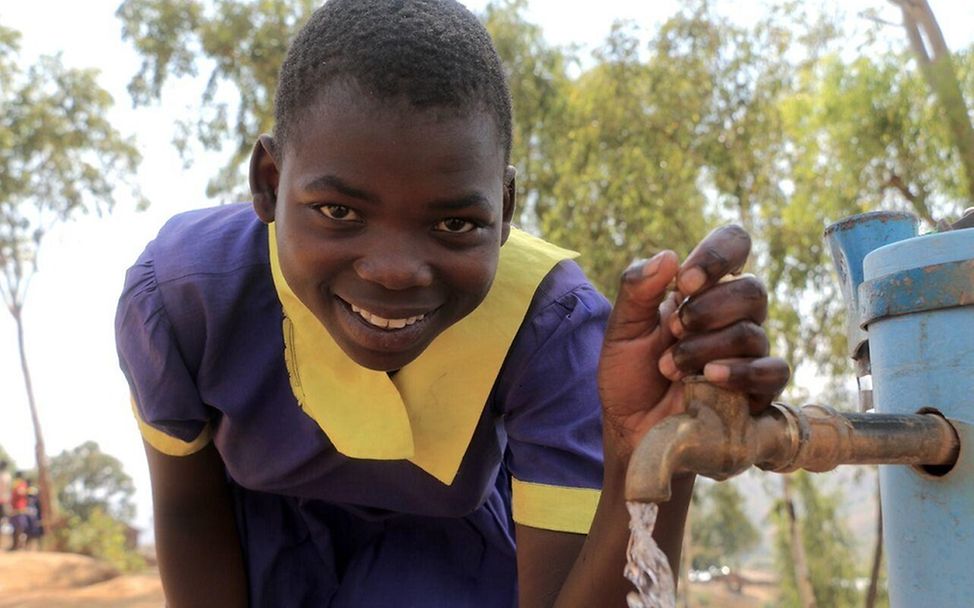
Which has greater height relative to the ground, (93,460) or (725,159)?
(725,159)

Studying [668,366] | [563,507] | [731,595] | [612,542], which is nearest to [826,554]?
[563,507]

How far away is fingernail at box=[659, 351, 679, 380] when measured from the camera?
92 centimetres

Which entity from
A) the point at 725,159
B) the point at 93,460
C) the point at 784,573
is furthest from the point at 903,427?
the point at 93,460

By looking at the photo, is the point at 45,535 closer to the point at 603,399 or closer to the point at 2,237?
the point at 2,237

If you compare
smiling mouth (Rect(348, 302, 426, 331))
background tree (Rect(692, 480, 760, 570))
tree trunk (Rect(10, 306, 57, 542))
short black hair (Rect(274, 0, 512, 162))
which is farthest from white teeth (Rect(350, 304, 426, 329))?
background tree (Rect(692, 480, 760, 570))

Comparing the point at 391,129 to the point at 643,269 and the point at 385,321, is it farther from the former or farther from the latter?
the point at 643,269

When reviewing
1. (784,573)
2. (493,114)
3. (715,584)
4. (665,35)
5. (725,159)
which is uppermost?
(665,35)

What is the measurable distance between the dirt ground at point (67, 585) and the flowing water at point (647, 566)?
934 cm

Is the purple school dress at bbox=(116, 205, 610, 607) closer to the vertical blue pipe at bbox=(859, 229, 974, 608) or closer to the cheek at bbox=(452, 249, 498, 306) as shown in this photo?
the cheek at bbox=(452, 249, 498, 306)

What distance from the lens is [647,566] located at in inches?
34.7

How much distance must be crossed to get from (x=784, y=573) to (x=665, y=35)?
10800 mm

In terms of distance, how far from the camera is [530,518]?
1.40m

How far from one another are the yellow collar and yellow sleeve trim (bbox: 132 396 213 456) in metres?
0.23

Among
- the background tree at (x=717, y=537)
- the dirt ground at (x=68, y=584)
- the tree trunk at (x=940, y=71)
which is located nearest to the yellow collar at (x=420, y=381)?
the tree trunk at (x=940, y=71)
